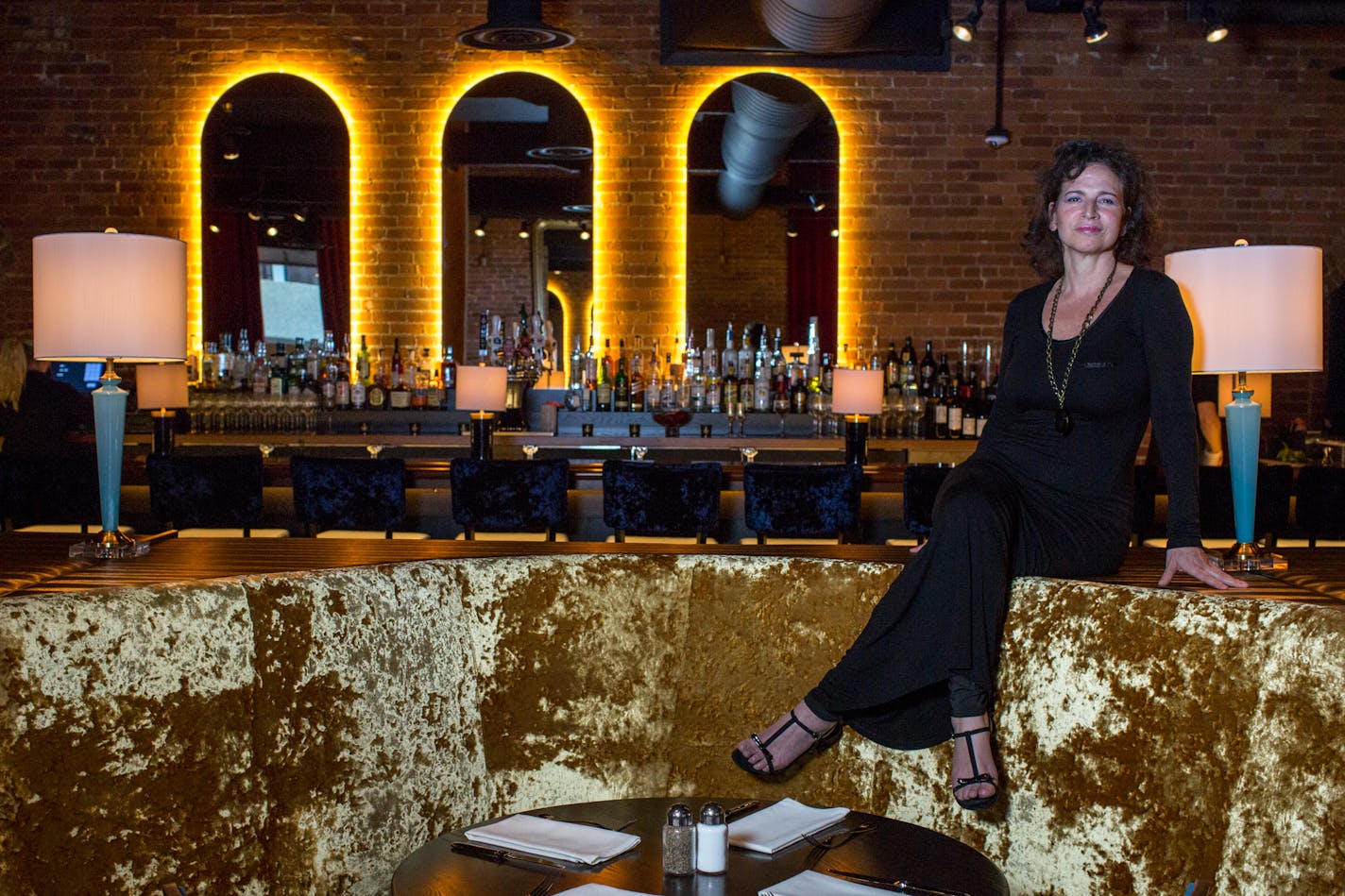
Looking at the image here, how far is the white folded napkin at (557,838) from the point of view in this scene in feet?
5.52

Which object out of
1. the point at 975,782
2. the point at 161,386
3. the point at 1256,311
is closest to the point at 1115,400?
the point at 1256,311

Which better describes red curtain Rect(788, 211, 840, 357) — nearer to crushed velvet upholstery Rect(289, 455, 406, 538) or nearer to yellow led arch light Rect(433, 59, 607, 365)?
yellow led arch light Rect(433, 59, 607, 365)

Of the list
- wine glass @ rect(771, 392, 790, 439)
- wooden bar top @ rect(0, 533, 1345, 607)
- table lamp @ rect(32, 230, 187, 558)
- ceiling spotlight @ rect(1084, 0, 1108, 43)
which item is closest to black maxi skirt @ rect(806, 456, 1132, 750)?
wooden bar top @ rect(0, 533, 1345, 607)

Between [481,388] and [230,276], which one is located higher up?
[230,276]

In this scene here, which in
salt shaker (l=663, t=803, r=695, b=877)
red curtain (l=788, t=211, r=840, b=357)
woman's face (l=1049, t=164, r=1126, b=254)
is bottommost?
salt shaker (l=663, t=803, r=695, b=877)

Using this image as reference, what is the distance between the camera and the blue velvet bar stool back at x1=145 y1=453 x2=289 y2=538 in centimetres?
493

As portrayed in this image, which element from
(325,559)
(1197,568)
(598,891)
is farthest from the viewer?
(325,559)

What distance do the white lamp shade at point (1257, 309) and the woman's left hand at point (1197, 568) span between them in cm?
55

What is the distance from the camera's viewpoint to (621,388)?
743 centimetres

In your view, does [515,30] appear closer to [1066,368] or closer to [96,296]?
[96,296]

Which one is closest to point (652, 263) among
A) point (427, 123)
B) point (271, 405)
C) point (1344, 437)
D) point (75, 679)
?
point (427, 123)

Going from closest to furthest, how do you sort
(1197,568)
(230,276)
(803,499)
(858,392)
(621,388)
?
(1197,568) < (803,499) < (858,392) < (621,388) < (230,276)

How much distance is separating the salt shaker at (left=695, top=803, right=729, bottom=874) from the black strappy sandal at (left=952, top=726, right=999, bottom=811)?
1.68ft

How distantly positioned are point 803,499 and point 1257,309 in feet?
7.32
